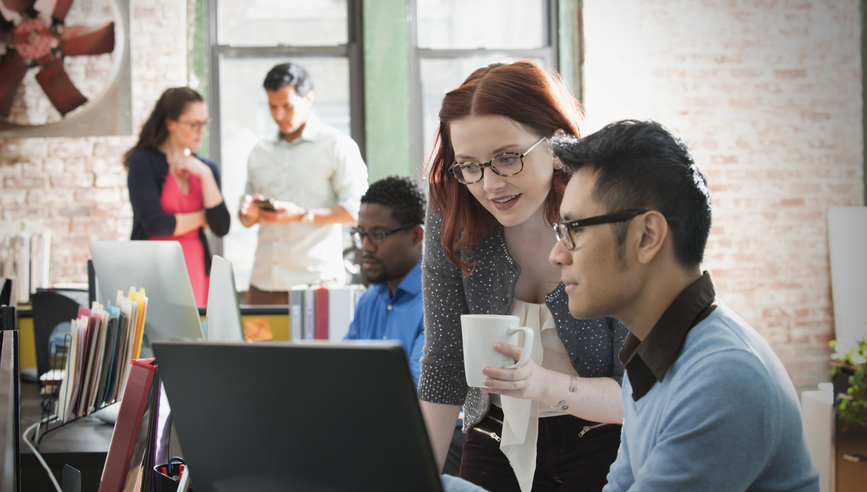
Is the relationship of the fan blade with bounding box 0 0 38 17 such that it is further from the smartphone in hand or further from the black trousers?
the black trousers

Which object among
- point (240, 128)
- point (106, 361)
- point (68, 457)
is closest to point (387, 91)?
point (240, 128)

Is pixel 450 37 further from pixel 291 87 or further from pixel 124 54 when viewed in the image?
pixel 124 54

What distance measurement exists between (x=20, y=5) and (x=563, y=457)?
166 inches

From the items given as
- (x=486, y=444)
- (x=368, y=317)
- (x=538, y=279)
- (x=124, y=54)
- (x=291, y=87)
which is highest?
(x=124, y=54)

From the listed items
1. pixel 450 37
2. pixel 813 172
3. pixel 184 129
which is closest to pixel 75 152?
pixel 184 129

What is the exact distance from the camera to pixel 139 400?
847 mm

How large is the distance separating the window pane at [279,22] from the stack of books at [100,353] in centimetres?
325

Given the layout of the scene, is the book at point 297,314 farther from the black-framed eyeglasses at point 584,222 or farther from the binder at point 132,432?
the black-framed eyeglasses at point 584,222

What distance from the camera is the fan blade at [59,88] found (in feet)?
12.9

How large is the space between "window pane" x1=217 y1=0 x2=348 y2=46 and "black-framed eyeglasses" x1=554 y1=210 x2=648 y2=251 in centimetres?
378

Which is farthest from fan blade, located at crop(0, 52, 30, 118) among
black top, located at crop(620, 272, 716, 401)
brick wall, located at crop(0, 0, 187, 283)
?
black top, located at crop(620, 272, 716, 401)

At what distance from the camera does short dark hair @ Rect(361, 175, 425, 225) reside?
7.00ft

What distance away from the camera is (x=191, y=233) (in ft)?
10.1

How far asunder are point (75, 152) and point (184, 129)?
1.49 metres
